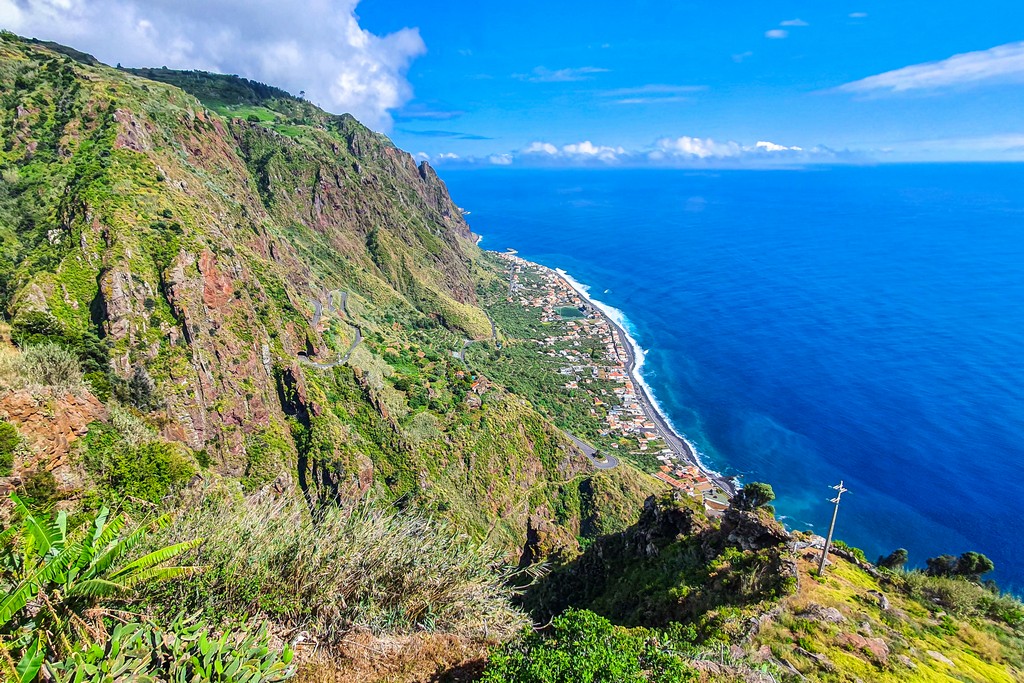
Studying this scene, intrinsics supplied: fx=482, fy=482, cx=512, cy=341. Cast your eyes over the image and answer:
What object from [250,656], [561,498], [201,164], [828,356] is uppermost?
[201,164]

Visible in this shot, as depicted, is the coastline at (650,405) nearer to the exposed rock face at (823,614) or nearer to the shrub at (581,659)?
the exposed rock face at (823,614)

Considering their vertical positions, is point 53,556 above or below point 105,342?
above

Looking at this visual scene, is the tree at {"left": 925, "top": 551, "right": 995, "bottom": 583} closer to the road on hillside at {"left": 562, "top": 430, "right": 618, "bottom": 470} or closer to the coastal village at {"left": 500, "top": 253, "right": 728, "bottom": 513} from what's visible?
the coastal village at {"left": 500, "top": 253, "right": 728, "bottom": 513}

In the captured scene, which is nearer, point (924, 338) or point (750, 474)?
point (750, 474)

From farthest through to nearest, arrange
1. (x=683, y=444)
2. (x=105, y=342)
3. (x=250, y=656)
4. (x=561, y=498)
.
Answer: (x=683, y=444), (x=561, y=498), (x=105, y=342), (x=250, y=656)

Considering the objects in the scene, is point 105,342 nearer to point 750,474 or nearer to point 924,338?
point 750,474

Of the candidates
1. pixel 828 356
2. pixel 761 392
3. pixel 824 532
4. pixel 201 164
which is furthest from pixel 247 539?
pixel 828 356

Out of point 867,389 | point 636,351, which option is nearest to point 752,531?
point 867,389

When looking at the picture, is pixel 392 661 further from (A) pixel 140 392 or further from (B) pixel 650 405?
(B) pixel 650 405
